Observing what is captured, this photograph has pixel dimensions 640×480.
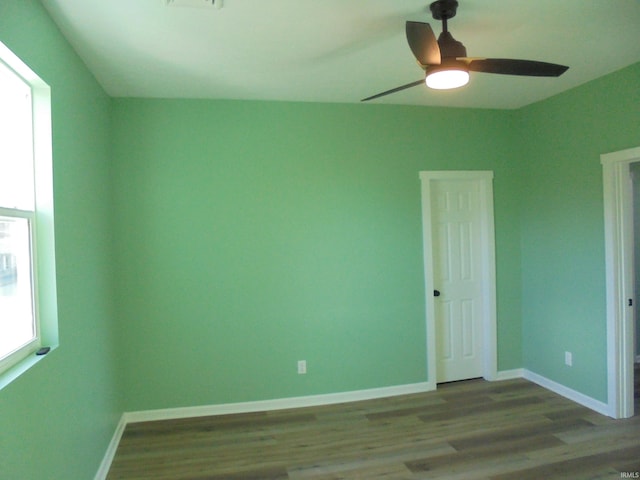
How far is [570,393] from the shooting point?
3.39 metres

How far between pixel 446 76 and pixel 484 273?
2.55 meters

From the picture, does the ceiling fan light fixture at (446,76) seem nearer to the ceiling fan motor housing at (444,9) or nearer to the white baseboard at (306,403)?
the ceiling fan motor housing at (444,9)

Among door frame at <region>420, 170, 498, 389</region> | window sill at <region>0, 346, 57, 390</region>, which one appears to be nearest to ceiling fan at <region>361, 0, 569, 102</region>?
door frame at <region>420, 170, 498, 389</region>

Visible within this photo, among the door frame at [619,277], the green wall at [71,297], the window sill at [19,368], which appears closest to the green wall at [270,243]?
the green wall at [71,297]

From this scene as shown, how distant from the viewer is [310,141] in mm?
3383

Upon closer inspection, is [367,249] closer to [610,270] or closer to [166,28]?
[610,270]

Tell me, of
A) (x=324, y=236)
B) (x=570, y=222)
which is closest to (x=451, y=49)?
(x=324, y=236)

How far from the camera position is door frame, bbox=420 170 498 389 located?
11.9 feet

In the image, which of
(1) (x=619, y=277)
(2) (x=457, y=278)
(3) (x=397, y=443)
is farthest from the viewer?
(2) (x=457, y=278)

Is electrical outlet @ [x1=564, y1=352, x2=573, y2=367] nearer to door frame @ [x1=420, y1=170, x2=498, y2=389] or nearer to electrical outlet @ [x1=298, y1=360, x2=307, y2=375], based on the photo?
door frame @ [x1=420, y1=170, x2=498, y2=389]

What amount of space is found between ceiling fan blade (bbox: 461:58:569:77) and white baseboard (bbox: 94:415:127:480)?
10.7ft

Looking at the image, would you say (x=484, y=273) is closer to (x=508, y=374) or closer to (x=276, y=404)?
(x=508, y=374)

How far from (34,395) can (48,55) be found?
64.4 inches

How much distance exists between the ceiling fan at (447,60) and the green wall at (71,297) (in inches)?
68.1
